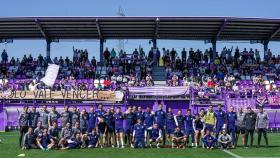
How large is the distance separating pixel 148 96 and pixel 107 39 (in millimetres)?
10259

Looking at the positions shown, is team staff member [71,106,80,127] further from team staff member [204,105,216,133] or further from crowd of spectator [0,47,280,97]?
crowd of spectator [0,47,280,97]

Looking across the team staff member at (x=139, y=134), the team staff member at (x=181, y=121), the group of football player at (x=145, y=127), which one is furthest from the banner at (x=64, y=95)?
the team staff member at (x=139, y=134)

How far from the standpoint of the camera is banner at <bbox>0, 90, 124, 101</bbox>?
113 ft

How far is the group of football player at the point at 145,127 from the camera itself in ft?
75.6

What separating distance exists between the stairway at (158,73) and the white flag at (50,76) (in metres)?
7.39

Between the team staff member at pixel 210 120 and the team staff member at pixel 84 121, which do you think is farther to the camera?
the team staff member at pixel 84 121

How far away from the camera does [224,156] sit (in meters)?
19.6

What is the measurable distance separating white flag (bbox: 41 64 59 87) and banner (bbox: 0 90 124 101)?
6.05ft

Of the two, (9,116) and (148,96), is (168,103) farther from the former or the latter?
(9,116)

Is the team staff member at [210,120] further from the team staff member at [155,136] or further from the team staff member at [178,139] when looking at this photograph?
the team staff member at [155,136]

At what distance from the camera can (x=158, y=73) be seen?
41562mm

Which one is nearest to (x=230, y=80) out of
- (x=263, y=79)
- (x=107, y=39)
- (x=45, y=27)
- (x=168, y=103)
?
(x=263, y=79)

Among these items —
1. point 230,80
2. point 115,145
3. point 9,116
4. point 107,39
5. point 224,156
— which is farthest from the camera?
point 107,39

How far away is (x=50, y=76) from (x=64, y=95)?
3.74m
